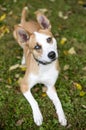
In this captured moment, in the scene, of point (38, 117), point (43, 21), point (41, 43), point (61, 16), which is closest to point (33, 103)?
point (38, 117)

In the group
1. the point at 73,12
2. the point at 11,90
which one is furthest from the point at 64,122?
the point at 73,12

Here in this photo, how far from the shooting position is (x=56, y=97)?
16.6ft

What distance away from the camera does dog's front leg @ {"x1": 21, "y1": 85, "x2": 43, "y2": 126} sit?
15.7ft

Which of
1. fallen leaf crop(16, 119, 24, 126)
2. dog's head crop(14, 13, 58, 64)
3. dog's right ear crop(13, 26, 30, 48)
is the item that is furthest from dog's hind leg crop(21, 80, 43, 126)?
dog's right ear crop(13, 26, 30, 48)

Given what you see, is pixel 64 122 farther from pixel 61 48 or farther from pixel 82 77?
pixel 61 48

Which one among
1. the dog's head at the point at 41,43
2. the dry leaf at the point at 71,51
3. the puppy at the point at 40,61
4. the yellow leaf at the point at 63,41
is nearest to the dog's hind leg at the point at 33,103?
the puppy at the point at 40,61

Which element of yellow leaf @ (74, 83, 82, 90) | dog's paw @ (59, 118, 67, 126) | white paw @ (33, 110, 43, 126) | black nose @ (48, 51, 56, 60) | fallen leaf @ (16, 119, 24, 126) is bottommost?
yellow leaf @ (74, 83, 82, 90)

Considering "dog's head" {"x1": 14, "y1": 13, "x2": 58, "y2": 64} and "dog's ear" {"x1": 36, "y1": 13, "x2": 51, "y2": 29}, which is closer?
"dog's head" {"x1": 14, "y1": 13, "x2": 58, "y2": 64}

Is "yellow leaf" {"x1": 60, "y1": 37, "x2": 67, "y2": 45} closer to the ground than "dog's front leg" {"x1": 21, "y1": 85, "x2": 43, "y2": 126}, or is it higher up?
closer to the ground

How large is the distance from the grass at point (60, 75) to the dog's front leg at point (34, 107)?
9 cm

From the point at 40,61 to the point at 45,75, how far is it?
0.37 meters

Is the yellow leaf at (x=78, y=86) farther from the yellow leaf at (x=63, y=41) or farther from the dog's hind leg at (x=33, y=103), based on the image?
the yellow leaf at (x=63, y=41)

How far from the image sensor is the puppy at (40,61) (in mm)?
4523

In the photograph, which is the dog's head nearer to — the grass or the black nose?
the black nose
